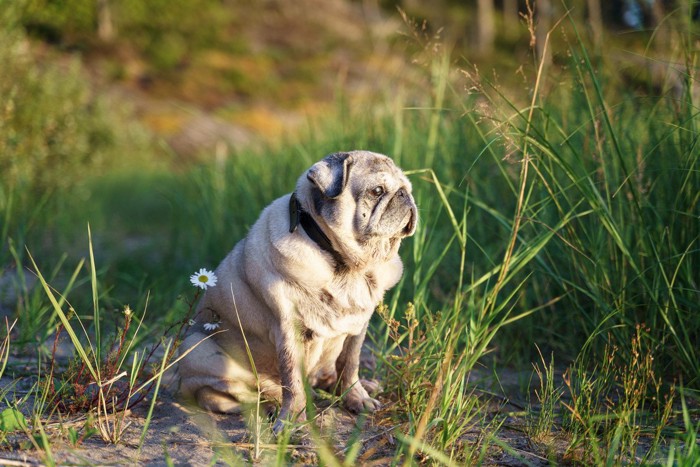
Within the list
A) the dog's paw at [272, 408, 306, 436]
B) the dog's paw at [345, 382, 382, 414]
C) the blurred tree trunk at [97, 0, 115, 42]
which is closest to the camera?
the dog's paw at [272, 408, 306, 436]

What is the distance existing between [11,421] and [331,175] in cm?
146

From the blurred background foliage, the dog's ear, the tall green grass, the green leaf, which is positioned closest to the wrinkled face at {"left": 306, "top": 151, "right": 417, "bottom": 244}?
the dog's ear

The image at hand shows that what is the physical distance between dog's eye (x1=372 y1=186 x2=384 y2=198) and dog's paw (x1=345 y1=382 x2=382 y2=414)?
2.88ft

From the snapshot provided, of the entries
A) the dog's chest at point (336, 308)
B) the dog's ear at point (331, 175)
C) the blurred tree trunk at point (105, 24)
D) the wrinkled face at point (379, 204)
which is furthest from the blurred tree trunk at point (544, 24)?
the blurred tree trunk at point (105, 24)

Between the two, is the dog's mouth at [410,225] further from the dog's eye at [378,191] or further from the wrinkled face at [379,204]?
the dog's eye at [378,191]

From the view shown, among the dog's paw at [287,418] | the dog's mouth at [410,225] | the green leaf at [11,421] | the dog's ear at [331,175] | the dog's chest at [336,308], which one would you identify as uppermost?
the dog's ear at [331,175]

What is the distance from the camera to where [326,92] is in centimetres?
2819

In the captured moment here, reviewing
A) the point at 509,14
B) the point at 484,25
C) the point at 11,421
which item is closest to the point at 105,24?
the point at 484,25

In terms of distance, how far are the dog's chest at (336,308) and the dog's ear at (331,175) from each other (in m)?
0.37

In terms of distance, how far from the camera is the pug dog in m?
2.71

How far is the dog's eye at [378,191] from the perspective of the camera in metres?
2.73

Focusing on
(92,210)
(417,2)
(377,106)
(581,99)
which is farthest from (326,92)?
(581,99)

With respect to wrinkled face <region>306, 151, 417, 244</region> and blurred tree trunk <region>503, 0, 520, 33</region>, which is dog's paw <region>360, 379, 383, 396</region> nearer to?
wrinkled face <region>306, 151, 417, 244</region>

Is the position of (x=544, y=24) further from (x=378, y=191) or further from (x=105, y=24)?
(x=105, y=24)
